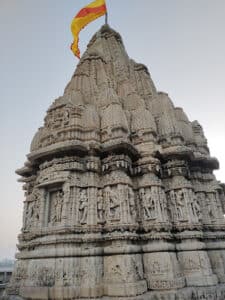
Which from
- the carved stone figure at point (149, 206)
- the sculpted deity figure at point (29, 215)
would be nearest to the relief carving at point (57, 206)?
the sculpted deity figure at point (29, 215)

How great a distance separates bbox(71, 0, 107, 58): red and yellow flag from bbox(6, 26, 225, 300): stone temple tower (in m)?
5.92

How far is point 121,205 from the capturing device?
937 centimetres

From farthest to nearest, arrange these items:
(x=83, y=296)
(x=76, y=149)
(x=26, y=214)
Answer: (x=26, y=214) → (x=76, y=149) → (x=83, y=296)

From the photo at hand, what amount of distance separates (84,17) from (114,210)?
16226mm

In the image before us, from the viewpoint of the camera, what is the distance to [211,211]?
12266 mm

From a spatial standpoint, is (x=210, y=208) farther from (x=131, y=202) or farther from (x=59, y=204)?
(x=59, y=204)

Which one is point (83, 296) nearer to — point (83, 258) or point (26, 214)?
point (83, 258)

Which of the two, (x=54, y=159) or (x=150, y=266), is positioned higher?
(x=54, y=159)

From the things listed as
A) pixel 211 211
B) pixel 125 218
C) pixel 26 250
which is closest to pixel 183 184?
pixel 211 211

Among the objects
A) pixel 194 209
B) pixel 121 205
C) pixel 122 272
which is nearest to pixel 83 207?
pixel 121 205

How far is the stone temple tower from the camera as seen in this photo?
27.8 ft

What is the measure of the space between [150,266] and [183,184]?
162 inches

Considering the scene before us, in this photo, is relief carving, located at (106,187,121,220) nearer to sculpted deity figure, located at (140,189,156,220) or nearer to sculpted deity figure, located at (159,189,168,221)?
sculpted deity figure, located at (140,189,156,220)

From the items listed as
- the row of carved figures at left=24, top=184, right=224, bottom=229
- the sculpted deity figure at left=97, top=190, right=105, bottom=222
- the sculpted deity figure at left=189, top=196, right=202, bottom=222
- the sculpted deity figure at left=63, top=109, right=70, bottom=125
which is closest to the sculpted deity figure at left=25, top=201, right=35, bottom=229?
the row of carved figures at left=24, top=184, right=224, bottom=229
